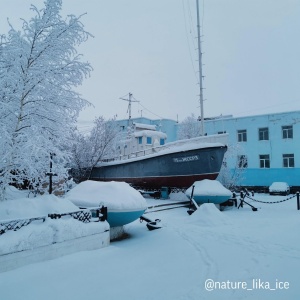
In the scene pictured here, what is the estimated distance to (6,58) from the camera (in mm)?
7141

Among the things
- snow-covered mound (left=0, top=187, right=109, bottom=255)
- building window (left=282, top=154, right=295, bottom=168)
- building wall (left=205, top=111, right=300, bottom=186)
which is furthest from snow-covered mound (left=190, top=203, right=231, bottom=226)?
building window (left=282, top=154, right=295, bottom=168)

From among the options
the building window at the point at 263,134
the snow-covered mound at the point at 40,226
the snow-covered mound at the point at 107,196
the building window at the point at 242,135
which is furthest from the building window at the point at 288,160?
the snow-covered mound at the point at 40,226

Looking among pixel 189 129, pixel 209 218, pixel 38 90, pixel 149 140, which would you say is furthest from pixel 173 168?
pixel 189 129

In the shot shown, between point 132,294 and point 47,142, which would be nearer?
point 132,294

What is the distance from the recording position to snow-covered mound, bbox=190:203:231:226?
1095cm

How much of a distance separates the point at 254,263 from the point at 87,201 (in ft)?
17.2

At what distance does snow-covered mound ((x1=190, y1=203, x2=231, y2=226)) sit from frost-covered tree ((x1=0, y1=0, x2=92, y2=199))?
256 inches

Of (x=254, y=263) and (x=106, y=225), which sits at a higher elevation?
(x=106, y=225)

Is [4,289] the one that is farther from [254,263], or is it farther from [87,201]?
[254,263]

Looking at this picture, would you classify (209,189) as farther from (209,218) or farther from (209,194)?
(209,218)

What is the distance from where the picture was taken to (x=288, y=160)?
2984 centimetres

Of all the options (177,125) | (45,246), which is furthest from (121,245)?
(177,125)

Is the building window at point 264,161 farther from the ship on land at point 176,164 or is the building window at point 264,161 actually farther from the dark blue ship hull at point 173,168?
the dark blue ship hull at point 173,168

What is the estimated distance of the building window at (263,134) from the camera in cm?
3114
